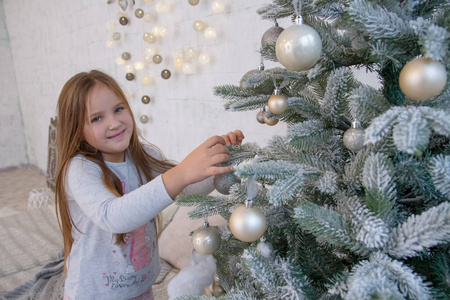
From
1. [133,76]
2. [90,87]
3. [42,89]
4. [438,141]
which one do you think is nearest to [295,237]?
[438,141]

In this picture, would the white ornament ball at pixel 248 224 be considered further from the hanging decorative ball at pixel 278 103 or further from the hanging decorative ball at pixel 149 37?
the hanging decorative ball at pixel 149 37

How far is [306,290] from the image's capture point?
0.42m

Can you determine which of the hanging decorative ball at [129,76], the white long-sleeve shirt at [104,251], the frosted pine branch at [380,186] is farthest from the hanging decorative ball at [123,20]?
the frosted pine branch at [380,186]

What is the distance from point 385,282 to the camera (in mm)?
295

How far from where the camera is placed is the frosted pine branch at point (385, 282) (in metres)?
0.29

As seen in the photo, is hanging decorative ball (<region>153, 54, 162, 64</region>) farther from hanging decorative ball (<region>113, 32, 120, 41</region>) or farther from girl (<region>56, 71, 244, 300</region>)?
girl (<region>56, 71, 244, 300</region>)

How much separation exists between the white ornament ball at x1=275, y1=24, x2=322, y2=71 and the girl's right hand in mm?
230

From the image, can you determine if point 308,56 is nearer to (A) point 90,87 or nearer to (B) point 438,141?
(B) point 438,141

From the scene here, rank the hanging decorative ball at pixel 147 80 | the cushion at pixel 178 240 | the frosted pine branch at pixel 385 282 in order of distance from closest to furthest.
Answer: the frosted pine branch at pixel 385 282 < the cushion at pixel 178 240 < the hanging decorative ball at pixel 147 80

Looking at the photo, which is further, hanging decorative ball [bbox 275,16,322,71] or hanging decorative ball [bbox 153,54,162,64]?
hanging decorative ball [bbox 153,54,162,64]

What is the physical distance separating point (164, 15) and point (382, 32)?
160 cm

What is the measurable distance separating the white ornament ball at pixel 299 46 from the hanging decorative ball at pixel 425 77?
108mm

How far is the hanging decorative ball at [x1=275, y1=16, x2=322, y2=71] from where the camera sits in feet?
1.21

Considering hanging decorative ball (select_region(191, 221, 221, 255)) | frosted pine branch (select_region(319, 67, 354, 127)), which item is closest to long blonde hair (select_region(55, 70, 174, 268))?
hanging decorative ball (select_region(191, 221, 221, 255))
